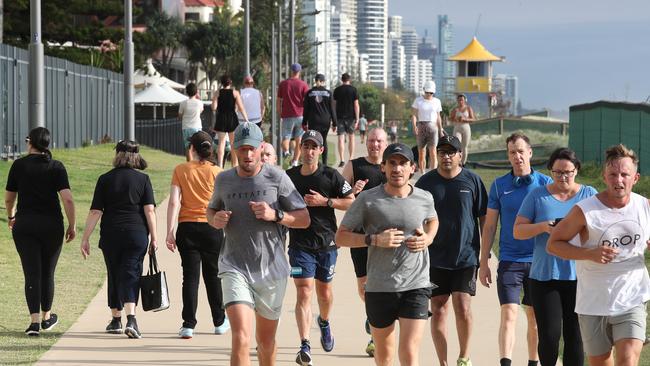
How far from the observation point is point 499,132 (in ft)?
168

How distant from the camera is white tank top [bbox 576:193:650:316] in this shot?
759cm

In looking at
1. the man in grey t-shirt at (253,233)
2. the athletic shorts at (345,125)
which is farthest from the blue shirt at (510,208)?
the athletic shorts at (345,125)

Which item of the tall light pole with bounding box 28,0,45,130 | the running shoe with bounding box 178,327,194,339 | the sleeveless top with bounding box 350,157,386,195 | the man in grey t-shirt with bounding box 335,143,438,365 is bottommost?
the running shoe with bounding box 178,327,194,339

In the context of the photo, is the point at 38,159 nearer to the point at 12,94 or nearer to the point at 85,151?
the point at 12,94

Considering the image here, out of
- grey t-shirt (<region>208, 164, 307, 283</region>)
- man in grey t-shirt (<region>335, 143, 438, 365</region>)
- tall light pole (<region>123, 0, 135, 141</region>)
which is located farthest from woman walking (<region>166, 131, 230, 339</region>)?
tall light pole (<region>123, 0, 135, 141</region>)

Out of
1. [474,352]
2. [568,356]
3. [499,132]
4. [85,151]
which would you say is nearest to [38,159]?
[474,352]

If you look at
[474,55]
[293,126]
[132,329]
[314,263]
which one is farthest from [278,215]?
[474,55]

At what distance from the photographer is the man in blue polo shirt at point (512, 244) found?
9.65 m

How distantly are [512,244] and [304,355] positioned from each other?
1.74 meters

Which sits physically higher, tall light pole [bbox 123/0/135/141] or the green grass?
tall light pole [bbox 123/0/135/141]

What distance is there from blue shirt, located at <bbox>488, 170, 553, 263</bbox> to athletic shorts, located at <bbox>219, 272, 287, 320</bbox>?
1.84 m

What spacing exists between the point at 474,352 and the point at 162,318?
10.3 ft

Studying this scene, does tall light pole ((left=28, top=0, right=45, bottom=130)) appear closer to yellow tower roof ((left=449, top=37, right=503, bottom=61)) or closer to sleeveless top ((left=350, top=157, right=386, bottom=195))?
sleeveless top ((left=350, top=157, right=386, bottom=195))

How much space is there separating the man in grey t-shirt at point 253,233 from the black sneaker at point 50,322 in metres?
3.51
